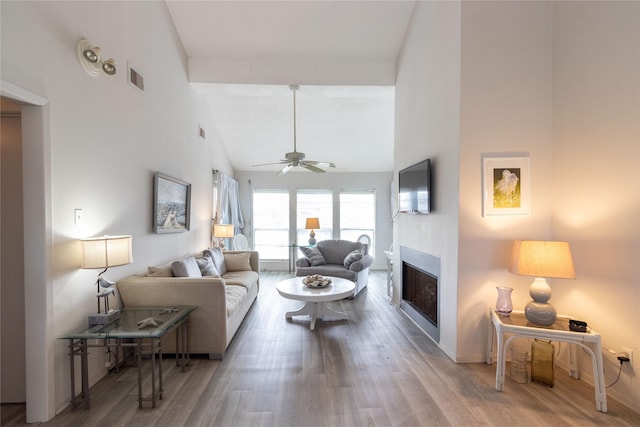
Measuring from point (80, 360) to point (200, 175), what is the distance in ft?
10.9

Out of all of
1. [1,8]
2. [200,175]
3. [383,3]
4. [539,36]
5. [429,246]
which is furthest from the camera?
[200,175]

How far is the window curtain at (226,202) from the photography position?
5844 mm

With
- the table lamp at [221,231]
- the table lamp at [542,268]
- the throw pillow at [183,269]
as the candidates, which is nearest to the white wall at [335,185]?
the table lamp at [221,231]

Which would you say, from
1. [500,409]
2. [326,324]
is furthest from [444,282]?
[326,324]

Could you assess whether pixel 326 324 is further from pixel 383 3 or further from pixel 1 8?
pixel 383 3

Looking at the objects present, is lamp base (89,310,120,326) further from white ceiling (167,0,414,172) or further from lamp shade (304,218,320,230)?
lamp shade (304,218,320,230)

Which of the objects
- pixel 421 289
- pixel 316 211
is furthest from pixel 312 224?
pixel 421 289

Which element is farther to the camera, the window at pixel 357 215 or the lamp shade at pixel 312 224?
the window at pixel 357 215

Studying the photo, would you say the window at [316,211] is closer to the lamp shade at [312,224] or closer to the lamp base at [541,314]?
the lamp shade at [312,224]

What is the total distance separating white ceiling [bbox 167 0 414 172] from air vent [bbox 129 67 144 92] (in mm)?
1273

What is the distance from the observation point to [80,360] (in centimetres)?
230

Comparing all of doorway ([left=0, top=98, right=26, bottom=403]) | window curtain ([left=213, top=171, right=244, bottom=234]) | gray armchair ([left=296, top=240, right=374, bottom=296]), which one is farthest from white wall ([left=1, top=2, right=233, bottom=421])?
gray armchair ([left=296, top=240, right=374, bottom=296])

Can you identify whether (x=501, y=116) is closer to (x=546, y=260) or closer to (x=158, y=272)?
(x=546, y=260)

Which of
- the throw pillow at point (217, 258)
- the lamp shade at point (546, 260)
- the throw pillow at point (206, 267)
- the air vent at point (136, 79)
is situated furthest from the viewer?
the throw pillow at point (217, 258)
